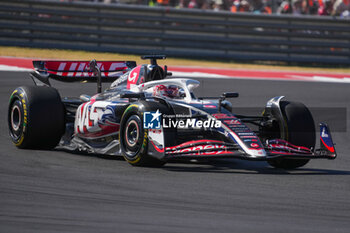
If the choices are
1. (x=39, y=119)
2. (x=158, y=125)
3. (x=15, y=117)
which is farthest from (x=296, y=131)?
(x=15, y=117)

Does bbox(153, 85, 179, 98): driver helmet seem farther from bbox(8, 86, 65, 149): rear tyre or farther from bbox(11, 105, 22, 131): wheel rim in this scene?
bbox(11, 105, 22, 131): wheel rim

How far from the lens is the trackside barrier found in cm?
1891

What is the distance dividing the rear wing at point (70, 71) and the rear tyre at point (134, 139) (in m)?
2.05

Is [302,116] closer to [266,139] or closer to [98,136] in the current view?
[266,139]

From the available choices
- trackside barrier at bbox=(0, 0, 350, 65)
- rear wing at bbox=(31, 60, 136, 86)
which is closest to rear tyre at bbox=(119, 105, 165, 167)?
rear wing at bbox=(31, 60, 136, 86)

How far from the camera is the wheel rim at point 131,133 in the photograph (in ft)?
25.3

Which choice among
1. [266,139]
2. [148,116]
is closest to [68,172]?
[148,116]

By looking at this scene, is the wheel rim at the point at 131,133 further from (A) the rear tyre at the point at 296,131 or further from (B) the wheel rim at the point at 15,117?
(B) the wheel rim at the point at 15,117

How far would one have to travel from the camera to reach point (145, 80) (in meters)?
8.73

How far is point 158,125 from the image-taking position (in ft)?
24.4

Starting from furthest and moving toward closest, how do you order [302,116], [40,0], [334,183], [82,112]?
[40,0] → [82,112] → [302,116] → [334,183]

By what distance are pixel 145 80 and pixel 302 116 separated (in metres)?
1.97

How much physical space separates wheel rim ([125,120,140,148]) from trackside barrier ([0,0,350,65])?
11.4 m

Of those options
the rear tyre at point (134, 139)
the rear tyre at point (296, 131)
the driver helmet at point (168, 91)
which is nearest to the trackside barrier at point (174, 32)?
the driver helmet at point (168, 91)
